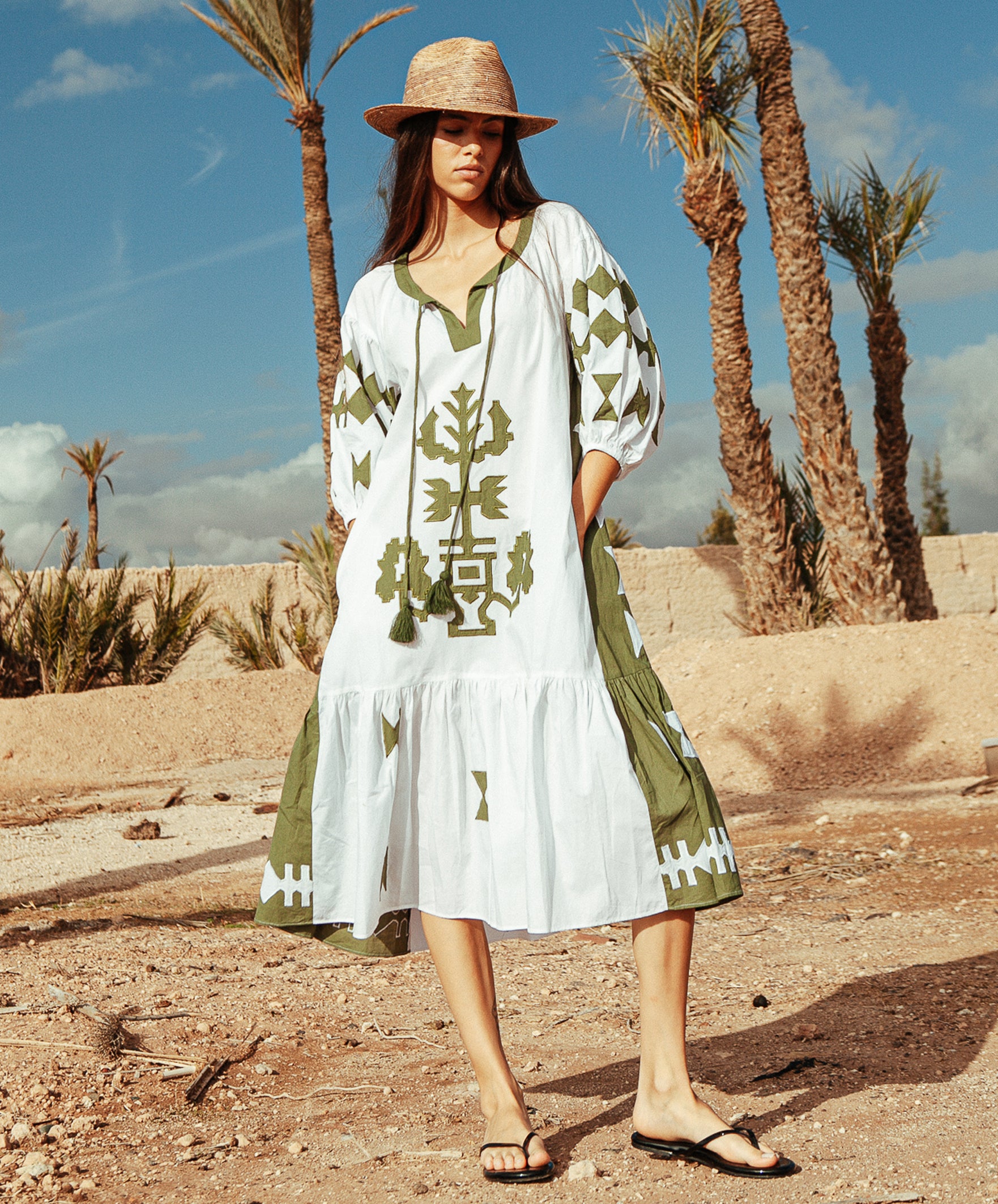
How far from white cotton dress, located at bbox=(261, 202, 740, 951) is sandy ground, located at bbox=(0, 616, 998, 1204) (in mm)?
481

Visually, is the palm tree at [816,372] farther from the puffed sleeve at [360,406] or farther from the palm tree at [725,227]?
the puffed sleeve at [360,406]

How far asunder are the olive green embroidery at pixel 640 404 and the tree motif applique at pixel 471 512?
0.75ft

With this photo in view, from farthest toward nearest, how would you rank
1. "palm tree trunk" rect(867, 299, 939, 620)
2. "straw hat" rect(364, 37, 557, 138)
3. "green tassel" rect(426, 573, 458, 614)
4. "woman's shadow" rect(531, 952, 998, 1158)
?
1. "palm tree trunk" rect(867, 299, 939, 620)
2. "woman's shadow" rect(531, 952, 998, 1158)
3. "straw hat" rect(364, 37, 557, 138)
4. "green tassel" rect(426, 573, 458, 614)

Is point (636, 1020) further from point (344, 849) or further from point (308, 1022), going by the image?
point (344, 849)

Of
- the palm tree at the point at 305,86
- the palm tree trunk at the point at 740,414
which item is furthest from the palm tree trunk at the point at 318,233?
the palm tree trunk at the point at 740,414

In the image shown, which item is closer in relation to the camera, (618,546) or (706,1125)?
(706,1125)

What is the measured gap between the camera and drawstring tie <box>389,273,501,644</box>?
2049 millimetres

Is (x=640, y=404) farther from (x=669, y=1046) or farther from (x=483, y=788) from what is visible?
(x=669, y=1046)

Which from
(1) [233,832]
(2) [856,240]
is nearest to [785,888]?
(1) [233,832]

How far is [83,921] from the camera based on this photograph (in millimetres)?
4570

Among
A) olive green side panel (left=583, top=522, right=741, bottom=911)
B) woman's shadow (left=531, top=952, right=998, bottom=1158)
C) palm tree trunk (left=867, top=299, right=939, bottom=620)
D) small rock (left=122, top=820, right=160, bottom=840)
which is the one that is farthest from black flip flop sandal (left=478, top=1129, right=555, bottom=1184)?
palm tree trunk (left=867, top=299, right=939, bottom=620)

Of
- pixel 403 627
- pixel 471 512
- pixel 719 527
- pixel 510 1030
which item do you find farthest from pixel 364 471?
pixel 719 527

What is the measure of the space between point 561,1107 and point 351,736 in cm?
93

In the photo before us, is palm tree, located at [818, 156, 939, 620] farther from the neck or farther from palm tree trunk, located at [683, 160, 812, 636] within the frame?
the neck
